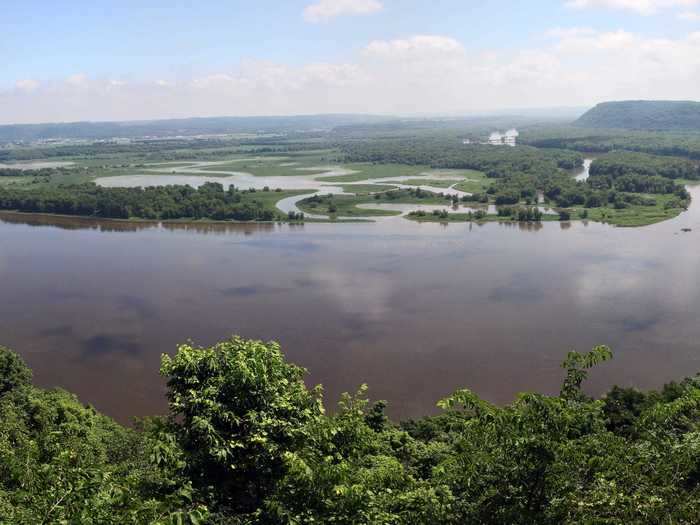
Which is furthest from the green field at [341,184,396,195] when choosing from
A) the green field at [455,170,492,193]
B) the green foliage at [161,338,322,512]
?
the green foliage at [161,338,322,512]

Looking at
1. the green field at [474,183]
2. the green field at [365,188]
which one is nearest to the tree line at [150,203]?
the green field at [365,188]

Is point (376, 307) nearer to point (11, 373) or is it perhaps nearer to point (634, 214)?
point (11, 373)

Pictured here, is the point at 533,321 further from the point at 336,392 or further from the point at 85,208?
the point at 85,208

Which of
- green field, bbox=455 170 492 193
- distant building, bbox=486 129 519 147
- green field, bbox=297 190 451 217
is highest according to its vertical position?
distant building, bbox=486 129 519 147

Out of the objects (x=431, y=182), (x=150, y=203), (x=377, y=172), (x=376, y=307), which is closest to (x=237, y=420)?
(x=376, y=307)

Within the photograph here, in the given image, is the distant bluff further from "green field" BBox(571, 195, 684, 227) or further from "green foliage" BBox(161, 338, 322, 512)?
"green foliage" BBox(161, 338, 322, 512)

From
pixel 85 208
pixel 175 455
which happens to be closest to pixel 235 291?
pixel 175 455
